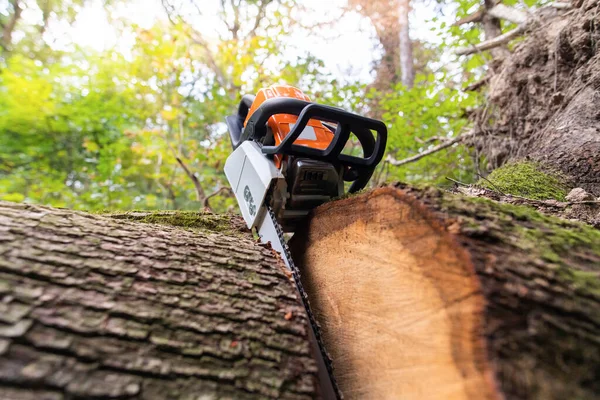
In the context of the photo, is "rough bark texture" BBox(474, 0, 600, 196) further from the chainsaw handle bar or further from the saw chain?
the saw chain

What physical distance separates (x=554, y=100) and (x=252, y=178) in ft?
6.07

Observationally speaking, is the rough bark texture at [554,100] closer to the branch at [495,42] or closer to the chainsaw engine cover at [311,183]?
the branch at [495,42]

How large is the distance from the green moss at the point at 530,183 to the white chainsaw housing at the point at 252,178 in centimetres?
93

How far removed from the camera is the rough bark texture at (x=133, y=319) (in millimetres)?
535

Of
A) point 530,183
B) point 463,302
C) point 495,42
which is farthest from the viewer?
point 495,42

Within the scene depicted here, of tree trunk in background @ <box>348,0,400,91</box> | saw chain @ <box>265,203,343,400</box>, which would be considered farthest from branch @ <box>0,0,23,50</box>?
saw chain @ <box>265,203,343,400</box>

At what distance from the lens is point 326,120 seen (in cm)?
106

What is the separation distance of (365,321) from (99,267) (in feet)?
2.21

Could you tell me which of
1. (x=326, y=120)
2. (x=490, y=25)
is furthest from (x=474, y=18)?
(x=326, y=120)

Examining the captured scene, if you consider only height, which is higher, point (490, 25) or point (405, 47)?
→ point (405, 47)

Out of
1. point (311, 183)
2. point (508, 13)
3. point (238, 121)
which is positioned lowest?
point (311, 183)

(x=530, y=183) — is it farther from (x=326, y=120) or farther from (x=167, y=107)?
(x=167, y=107)

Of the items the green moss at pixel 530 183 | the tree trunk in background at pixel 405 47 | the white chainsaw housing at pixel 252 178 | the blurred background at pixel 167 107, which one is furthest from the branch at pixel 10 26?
the green moss at pixel 530 183

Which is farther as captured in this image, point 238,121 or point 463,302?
point 238,121
